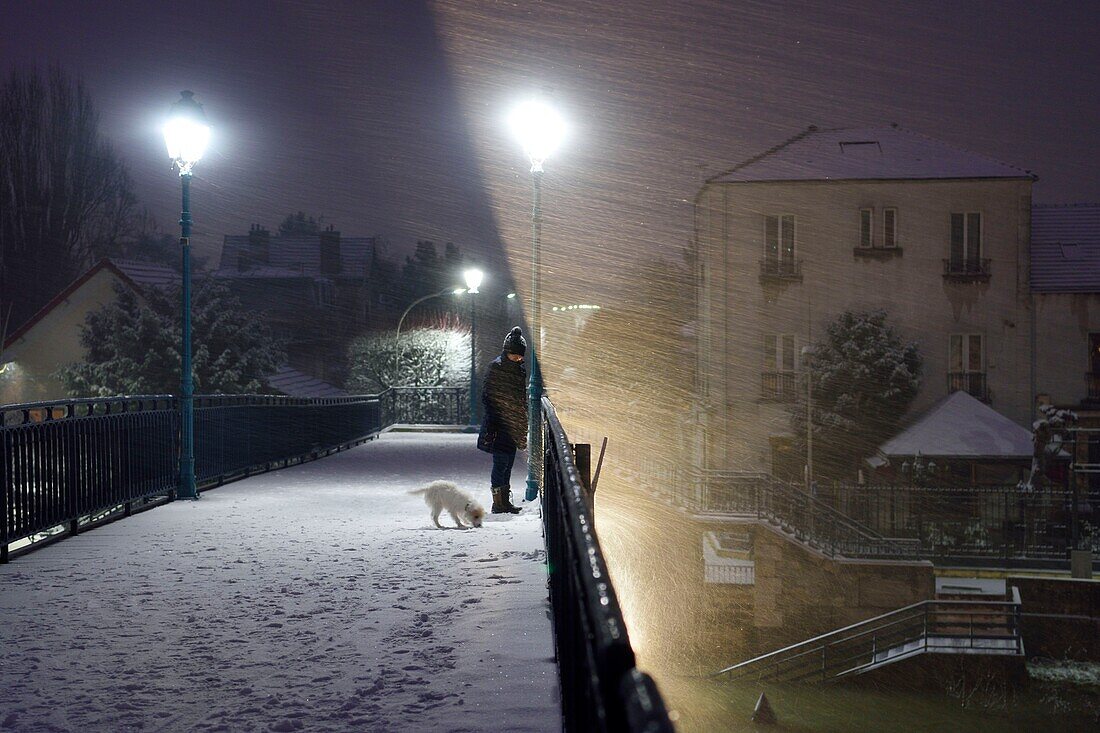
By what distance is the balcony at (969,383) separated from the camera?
41.3 metres

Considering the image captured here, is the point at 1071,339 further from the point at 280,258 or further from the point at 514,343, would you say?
the point at 280,258

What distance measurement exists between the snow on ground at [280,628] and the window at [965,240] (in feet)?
114

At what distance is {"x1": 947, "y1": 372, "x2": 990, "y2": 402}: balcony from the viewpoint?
41.3 metres

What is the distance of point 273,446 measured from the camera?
1873cm

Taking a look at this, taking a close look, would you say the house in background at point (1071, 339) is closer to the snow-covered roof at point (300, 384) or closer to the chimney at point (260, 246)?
the snow-covered roof at point (300, 384)

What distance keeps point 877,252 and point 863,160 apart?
392 centimetres

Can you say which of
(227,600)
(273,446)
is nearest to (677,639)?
(273,446)

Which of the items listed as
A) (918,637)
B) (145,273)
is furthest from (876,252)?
(145,273)

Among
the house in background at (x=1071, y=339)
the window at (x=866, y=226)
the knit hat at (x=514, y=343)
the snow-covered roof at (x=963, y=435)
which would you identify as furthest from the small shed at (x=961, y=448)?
the knit hat at (x=514, y=343)

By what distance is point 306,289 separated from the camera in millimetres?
74312

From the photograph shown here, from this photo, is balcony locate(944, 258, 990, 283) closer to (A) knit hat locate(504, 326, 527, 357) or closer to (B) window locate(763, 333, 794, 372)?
(B) window locate(763, 333, 794, 372)

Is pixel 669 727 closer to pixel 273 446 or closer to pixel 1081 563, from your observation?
pixel 273 446

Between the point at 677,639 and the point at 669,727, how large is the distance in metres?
38.9

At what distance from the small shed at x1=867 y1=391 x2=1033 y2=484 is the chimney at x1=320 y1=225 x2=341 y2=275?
46.8 meters
